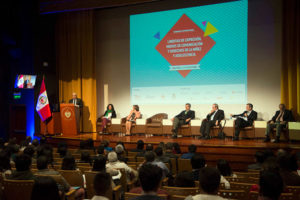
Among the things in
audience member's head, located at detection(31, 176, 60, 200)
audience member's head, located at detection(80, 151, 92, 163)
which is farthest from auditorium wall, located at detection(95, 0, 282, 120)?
audience member's head, located at detection(31, 176, 60, 200)

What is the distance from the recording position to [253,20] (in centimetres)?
793

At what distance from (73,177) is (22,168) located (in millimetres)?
619

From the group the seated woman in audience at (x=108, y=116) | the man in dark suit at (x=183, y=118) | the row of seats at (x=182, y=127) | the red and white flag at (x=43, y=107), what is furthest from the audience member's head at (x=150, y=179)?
the red and white flag at (x=43, y=107)

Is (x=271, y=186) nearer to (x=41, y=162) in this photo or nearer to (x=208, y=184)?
(x=208, y=184)

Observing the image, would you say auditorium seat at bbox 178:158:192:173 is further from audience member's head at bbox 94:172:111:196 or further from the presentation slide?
the presentation slide

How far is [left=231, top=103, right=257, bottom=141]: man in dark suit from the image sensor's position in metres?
7.11

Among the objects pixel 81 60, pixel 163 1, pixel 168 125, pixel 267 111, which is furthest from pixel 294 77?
pixel 81 60

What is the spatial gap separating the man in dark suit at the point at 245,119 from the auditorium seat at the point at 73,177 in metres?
4.90

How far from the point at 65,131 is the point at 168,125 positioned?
3419 millimetres

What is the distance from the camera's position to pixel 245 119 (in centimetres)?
722

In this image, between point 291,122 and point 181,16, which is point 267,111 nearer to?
point 291,122

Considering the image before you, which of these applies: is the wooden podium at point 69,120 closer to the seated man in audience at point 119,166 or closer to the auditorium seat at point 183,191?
the seated man in audience at point 119,166

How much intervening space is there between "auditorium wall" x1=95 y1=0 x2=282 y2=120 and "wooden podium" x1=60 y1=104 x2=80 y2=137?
1386mm

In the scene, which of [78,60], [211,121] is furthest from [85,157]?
[78,60]
